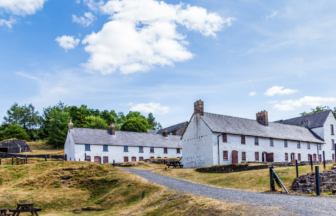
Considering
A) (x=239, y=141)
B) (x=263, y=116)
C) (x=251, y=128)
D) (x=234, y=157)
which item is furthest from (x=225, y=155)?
(x=263, y=116)

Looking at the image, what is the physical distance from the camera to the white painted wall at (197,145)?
1606 inches

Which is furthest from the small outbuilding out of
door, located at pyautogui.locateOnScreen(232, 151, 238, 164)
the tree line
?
door, located at pyautogui.locateOnScreen(232, 151, 238, 164)

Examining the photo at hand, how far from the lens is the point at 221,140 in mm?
40844

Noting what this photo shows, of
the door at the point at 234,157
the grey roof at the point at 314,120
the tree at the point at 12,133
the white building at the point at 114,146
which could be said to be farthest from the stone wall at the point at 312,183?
the tree at the point at 12,133

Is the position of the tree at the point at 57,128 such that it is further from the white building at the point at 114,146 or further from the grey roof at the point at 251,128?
the grey roof at the point at 251,128

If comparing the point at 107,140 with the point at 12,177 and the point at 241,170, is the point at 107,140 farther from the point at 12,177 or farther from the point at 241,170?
the point at 241,170

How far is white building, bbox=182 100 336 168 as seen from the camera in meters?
40.8

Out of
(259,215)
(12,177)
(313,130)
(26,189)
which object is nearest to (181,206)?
(259,215)

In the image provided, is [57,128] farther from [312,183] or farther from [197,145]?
[312,183]

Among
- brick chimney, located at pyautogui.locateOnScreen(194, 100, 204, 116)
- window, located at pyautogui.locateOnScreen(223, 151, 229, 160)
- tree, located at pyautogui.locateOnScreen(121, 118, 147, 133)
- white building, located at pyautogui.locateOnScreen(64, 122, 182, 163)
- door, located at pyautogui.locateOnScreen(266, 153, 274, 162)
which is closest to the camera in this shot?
window, located at pyautogui.locateOnScreen(223, 151, 229, 160)

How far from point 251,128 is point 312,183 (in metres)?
28.0

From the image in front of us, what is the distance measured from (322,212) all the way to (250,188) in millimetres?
10271

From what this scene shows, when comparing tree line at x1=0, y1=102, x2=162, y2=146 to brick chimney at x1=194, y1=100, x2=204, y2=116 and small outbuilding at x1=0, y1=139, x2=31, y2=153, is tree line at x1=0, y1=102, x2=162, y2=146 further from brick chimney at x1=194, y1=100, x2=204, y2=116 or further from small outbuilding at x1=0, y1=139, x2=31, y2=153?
brick chimney at x1=194, y1=100, x2=204, y2=116

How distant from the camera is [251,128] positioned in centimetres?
4578
